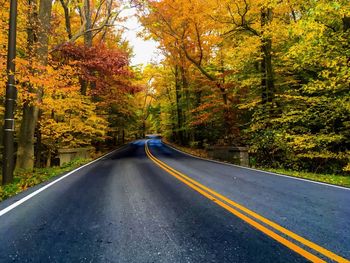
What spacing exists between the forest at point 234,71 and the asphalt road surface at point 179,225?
17.4 ft

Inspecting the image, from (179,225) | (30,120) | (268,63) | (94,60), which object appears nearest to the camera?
(179,225)

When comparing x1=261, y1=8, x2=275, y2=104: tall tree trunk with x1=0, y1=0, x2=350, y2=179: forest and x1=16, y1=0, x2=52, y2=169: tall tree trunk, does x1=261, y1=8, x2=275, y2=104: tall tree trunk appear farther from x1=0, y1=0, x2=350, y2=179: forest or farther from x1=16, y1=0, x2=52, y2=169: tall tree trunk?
x1=16, y1=0, x2=52, y2=169: tall tree trunk

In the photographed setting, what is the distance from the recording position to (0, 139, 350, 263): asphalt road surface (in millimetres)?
2801

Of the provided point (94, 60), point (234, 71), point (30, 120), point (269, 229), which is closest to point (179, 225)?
point (269, 229)

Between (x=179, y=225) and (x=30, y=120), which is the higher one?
(x=30, y=120)

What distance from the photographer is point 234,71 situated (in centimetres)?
1630

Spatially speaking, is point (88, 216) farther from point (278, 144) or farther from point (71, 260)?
point (278, 144)

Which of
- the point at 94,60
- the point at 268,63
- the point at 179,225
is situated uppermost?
the point at 94,60

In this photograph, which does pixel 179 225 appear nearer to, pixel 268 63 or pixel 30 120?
pixel 30 120

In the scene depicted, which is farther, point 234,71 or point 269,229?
point 234,71

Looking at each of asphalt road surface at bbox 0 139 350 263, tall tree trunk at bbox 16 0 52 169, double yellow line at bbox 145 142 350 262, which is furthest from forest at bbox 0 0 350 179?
double yellow line at bbox 145 142 350 262

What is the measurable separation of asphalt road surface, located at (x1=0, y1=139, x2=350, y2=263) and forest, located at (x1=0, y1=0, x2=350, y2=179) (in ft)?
17.4

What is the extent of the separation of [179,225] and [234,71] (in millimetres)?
14211

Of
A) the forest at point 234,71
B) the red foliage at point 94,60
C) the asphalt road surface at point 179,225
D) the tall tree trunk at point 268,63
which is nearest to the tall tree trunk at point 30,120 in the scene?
the forest at point 234,71
